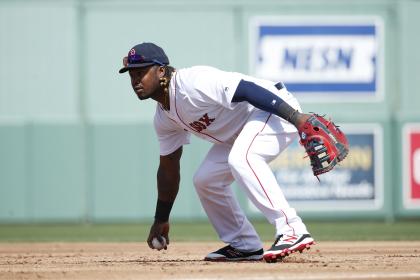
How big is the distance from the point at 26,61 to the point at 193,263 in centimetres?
695

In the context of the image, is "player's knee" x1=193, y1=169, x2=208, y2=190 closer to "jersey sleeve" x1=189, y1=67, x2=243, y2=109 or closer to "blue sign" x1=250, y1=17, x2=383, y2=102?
"jersey sleeve" x1=189, y1=67, x2=243, y2=109

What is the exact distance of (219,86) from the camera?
5414mm

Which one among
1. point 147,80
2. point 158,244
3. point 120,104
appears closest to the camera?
point 147,80

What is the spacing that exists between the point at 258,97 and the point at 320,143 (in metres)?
0.42

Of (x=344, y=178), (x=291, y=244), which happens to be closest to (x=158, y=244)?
(x=291, y=244)

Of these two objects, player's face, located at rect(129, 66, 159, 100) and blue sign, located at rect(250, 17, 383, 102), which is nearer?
player's face, located at rect(129, 66, 159, 100)

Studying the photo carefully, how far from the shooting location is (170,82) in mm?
5523

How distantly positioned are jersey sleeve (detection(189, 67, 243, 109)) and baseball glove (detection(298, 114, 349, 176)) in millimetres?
429

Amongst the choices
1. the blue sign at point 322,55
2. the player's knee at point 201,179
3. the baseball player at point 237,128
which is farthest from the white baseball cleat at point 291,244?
the blue sign at point 322,55

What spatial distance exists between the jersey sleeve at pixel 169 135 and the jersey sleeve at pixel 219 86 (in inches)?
17.6

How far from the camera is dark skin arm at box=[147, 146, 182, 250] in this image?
19.6 feet

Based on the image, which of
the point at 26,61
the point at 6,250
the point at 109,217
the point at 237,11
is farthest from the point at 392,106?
the point at 6,250

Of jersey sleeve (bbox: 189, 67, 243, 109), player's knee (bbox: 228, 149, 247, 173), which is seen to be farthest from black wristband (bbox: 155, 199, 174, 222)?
jersey sleeve (bbox: 189, 67, 243, 109)

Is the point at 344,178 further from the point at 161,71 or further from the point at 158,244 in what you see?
the point at 161,71
